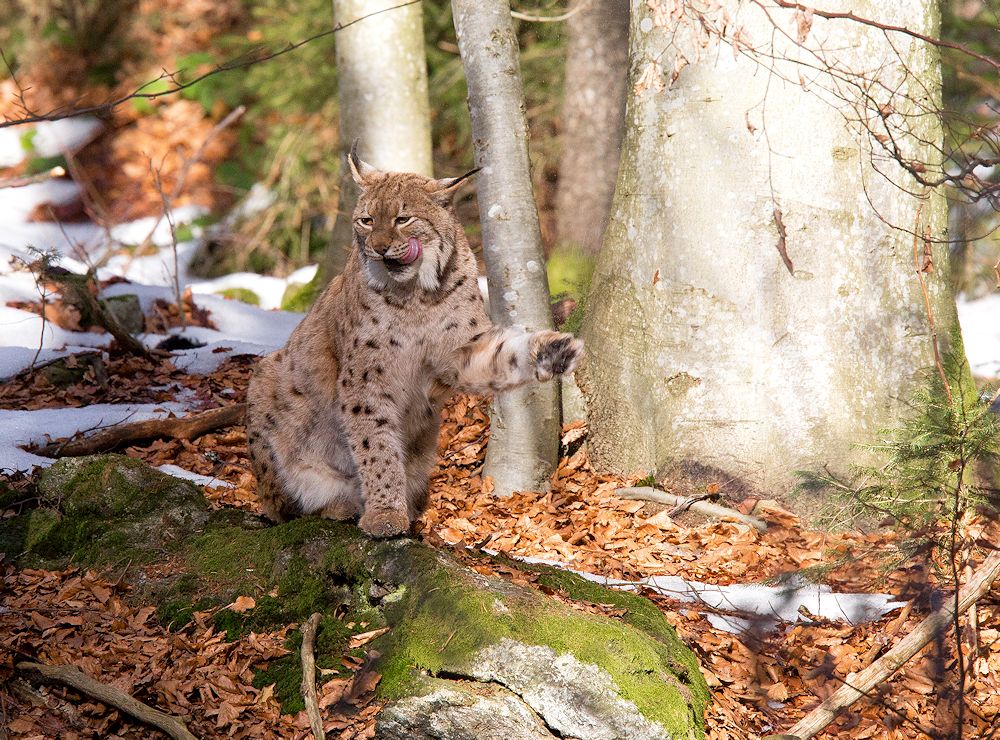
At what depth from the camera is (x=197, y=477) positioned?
5586 mm

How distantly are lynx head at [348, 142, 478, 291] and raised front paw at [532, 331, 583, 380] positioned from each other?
0.63 m

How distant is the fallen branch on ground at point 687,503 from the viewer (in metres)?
5.30

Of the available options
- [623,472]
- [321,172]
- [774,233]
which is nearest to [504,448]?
[623,472]

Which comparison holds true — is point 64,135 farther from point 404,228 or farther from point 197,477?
point 404,228

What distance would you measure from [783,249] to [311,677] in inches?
130

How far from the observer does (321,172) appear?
11633 millimetres

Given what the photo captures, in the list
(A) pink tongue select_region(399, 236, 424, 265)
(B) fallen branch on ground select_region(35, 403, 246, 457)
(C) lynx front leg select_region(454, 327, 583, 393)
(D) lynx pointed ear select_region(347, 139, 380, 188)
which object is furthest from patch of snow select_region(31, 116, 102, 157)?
(C) lynx front leg select_region(454, 327, 583, 393)

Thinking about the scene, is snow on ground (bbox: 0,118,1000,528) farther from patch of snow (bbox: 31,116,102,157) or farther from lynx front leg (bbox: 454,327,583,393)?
lynx front leg (bbox: 454,327,583,393)

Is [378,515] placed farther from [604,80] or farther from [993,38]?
[993,38]

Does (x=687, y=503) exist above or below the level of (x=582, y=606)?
above

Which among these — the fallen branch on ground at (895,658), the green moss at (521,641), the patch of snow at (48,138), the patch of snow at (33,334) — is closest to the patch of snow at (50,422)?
the patch of snow at (33,334)

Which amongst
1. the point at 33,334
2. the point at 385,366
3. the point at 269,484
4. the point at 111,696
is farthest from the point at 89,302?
the point at 111,696

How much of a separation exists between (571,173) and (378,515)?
17.0ft

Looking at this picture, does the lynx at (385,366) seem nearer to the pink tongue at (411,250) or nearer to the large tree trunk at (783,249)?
the pink tongue at (411,250)
